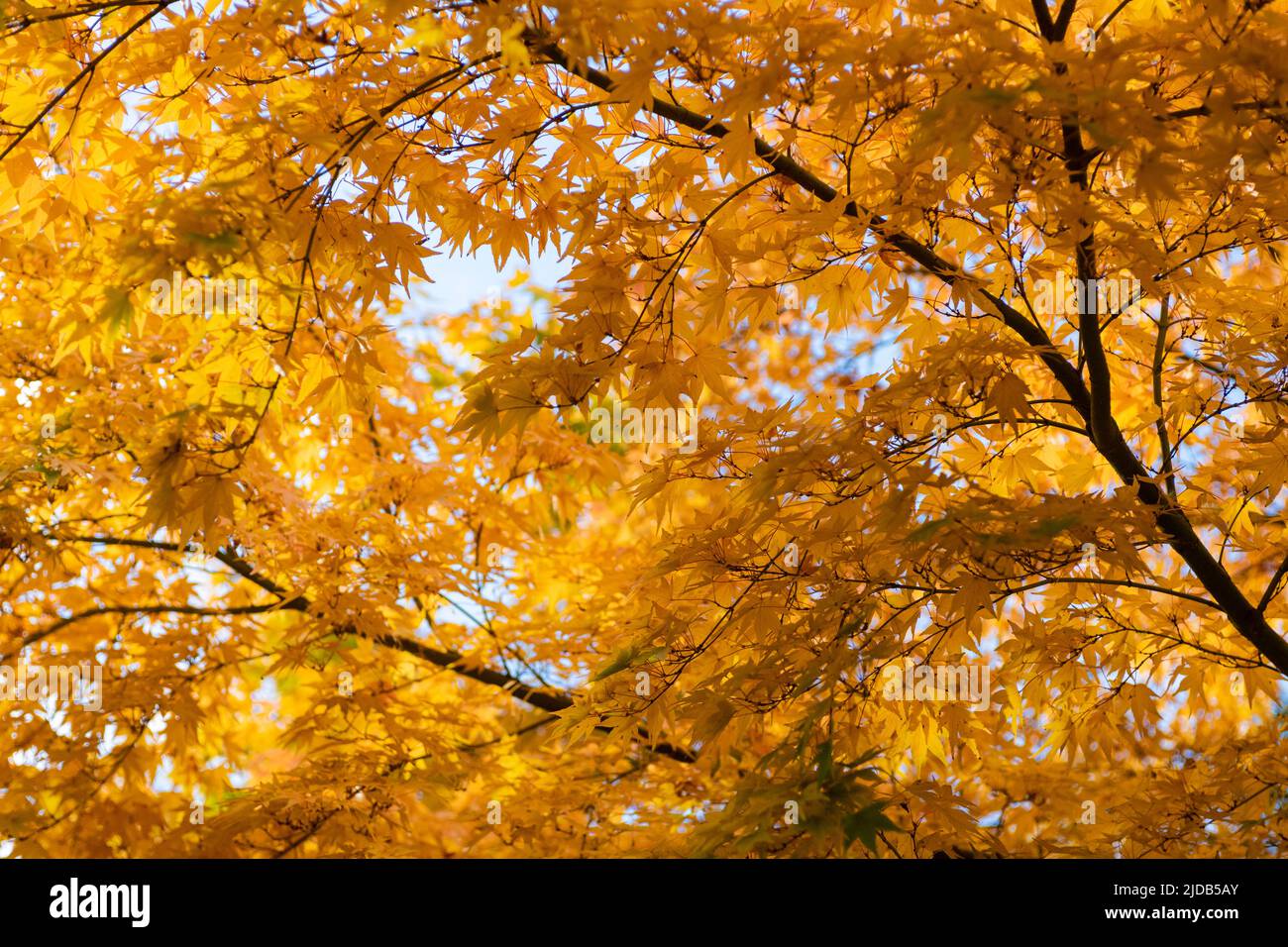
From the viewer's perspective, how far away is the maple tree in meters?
2.21

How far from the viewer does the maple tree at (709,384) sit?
87.0 inches

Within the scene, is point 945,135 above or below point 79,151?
below

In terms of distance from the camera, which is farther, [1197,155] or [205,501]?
[205,501]

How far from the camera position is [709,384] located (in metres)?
2.85

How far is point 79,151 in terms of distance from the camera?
3.24m

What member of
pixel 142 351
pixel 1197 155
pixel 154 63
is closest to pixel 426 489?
pixel 142 351
